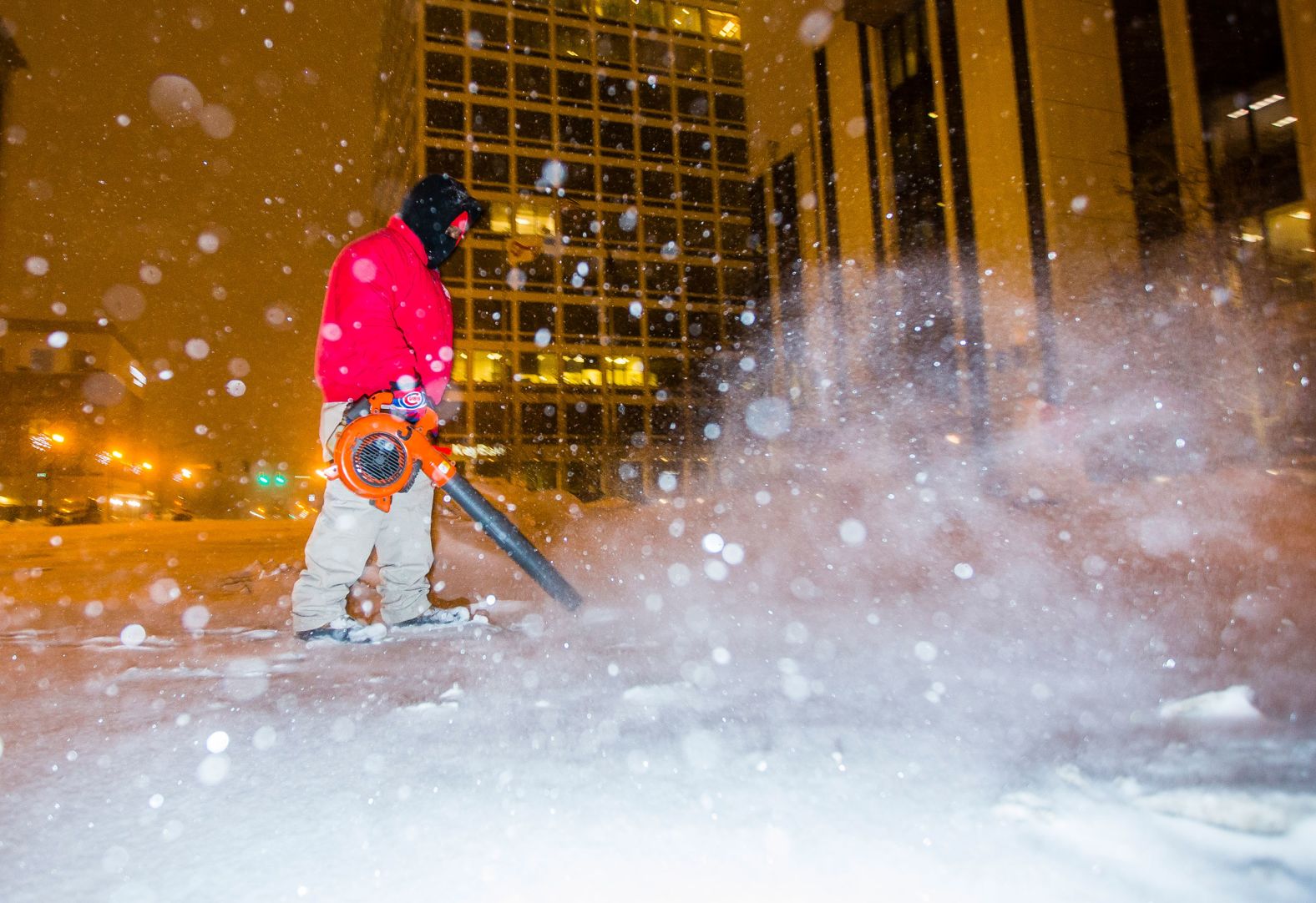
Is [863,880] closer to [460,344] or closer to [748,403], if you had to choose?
[748,403]

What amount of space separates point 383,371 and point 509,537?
78cm

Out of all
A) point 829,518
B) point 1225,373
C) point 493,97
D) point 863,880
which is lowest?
point 863,880

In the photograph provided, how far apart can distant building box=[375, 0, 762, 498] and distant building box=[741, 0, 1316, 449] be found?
49.8 feet

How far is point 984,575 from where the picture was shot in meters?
3.10

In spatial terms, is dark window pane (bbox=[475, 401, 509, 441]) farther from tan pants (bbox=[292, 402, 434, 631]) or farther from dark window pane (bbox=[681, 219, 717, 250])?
tan pants (bbox=[292, 402, 434, 631])

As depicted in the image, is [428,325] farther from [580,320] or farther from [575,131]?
[575,131]

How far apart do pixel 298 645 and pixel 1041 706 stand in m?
2.28

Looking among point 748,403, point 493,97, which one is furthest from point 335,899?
point 493,97

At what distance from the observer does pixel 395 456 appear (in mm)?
2471

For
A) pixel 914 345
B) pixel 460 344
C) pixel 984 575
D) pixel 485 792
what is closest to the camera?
pixel 485 792

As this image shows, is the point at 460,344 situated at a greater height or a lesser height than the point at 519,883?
greater

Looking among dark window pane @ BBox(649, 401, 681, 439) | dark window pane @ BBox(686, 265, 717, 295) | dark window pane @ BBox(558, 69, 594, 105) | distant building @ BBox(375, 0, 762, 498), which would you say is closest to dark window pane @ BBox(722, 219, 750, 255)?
distant building @ BBox(375, 0, 762, 498)

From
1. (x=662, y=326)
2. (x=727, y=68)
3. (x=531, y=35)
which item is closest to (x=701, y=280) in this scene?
(x=662, y=326)

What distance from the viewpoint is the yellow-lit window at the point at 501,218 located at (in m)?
37.6
